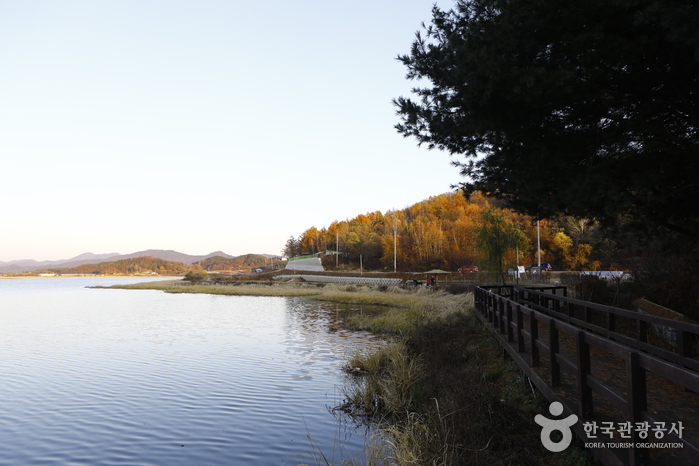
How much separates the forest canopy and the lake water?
5864mm

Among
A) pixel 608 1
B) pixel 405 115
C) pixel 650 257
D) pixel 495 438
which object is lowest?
pixel 495 438

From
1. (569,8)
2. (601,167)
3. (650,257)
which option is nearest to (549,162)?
(601,167)

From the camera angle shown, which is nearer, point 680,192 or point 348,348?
point 680,192

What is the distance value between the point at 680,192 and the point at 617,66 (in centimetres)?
294

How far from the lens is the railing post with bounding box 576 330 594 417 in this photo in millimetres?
4816

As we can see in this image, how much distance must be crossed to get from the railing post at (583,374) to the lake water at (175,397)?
4.08 meters

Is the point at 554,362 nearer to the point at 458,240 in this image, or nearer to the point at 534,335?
the point at 534,335

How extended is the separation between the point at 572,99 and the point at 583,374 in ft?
14.9

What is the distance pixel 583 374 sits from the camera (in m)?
4.86

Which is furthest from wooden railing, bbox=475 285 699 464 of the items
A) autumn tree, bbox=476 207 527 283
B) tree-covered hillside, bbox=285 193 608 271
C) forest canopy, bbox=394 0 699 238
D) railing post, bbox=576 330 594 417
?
tree-covered hillside, bbox=285 193 608 271

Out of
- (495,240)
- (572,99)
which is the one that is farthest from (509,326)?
(495,240)

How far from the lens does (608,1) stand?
6.68m

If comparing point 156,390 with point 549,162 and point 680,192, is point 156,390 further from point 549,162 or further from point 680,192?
point 680,192

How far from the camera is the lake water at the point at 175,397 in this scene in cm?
814
